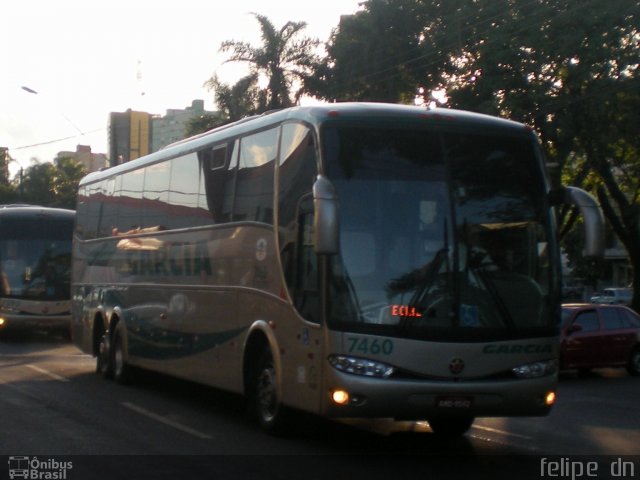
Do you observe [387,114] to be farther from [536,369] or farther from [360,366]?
[536,369]

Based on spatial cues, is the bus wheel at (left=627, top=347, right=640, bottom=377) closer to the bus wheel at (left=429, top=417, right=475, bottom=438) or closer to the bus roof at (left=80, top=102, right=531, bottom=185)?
the bus wheel at (left=429, top=417, right=475, bottom=438)

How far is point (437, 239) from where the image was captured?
412 inches

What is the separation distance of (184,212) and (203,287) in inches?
57.7

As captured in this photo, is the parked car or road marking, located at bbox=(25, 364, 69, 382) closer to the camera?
road marking, located at bbox=(25, 364, 69, 382)

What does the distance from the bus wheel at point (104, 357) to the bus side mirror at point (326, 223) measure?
31.8 feet

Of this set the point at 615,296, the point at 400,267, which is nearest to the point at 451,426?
the point at 400,267

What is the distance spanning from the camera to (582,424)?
14031 mm

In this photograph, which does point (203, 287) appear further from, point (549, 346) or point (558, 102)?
point (558, 102)

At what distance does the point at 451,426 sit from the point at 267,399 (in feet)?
6.89

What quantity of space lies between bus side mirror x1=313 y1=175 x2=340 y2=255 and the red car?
1218 cm

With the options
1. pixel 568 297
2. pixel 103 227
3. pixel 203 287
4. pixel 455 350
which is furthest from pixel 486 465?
pixel 568 297

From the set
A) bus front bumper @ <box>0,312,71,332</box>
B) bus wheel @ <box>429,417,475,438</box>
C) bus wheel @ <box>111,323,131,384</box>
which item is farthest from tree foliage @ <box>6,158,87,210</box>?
bus wheel @ <box>429,417,475,438</box>

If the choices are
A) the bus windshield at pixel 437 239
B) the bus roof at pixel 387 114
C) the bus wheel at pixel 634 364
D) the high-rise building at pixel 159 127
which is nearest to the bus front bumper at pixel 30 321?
the bus wheel at pixel 634 364

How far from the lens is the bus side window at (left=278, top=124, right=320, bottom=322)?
10.8 meters
